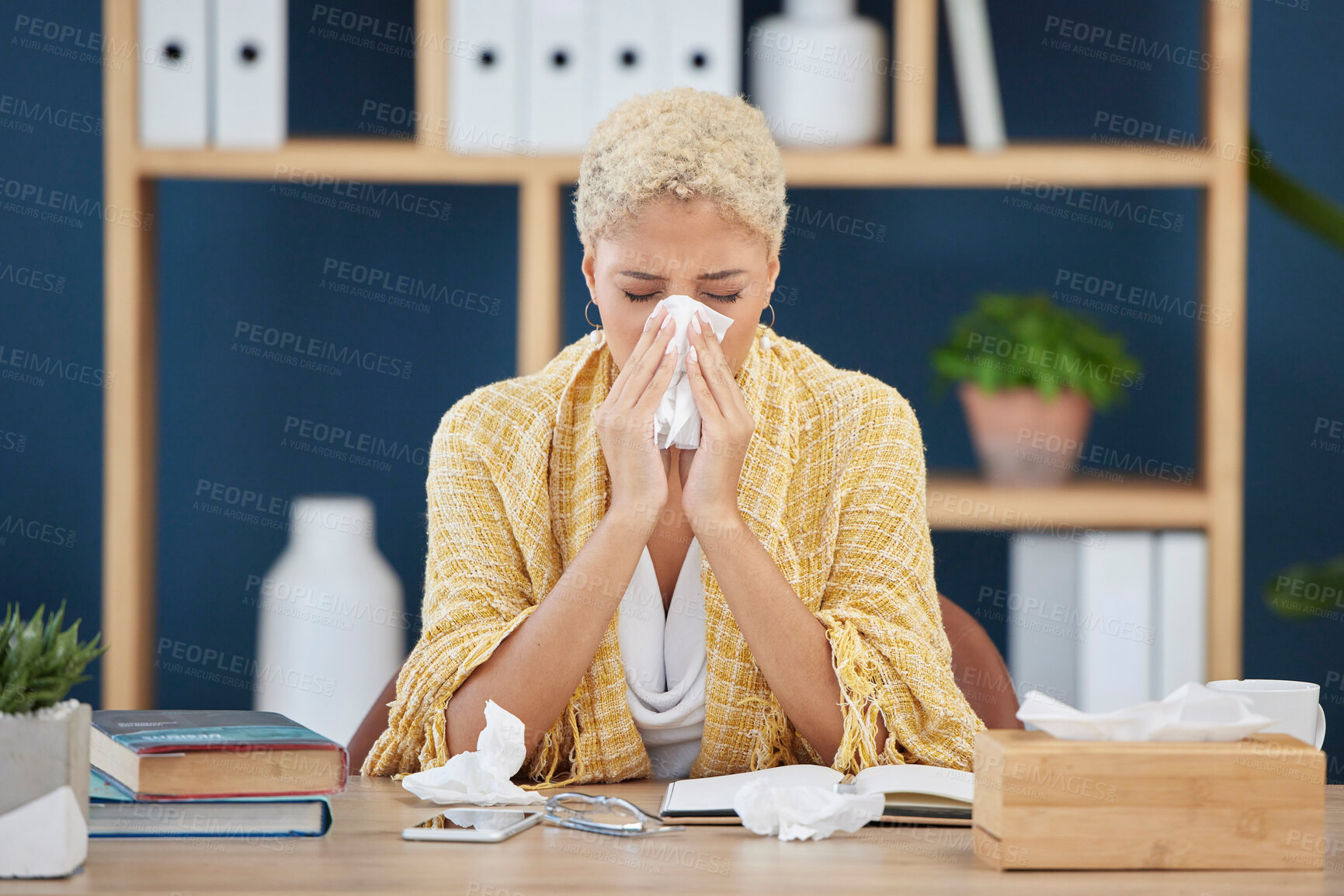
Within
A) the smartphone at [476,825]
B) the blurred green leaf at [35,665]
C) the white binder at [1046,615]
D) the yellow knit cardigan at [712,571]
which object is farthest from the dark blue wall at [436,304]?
the blurred green leaf at [35,665]

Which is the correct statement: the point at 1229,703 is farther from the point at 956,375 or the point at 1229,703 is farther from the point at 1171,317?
the point at 1171,317

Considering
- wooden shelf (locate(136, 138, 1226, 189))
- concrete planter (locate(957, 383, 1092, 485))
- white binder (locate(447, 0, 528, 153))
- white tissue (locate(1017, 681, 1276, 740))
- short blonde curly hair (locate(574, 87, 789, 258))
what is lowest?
white tissue (locate(1017, 681, 1276, 740))

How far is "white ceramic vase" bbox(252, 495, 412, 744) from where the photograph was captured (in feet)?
7.16

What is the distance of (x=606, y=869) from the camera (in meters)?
0.93

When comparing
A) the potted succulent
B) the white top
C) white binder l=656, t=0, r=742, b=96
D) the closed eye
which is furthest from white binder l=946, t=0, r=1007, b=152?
the potted succulent

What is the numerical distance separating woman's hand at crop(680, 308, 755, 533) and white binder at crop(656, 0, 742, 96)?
2.69ft

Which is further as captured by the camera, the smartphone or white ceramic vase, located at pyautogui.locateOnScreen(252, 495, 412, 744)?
white ceramic vase, located at pyautogui.locateOnScreen(252, 495, 412, 744)

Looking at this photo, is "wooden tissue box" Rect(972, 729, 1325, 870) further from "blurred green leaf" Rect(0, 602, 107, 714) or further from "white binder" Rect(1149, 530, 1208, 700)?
"white binder" Rect(1149, 530, 1208, 700)

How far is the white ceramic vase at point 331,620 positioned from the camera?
2182 mm

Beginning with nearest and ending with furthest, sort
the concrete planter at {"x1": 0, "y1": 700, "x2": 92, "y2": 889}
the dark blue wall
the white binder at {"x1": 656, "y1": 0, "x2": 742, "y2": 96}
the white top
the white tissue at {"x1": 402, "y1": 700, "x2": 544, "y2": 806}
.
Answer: the concrete planter at {"x1": 0, "y1": 700, "x2": 92, "y2": 889} → the white tissue at {"x1": 402, "y1": 700, "x2": 544, "y2": 806} → the white top → the white binder at {"x1": 656, "y1": 0, "x2": 742, "y2": 96} → the dark blue wall

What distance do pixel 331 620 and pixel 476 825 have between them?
48.7 inches

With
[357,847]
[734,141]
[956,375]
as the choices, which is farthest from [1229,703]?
[956,375]

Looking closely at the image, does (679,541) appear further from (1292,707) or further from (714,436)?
(1292,707)

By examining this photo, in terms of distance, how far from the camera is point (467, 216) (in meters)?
2.55
